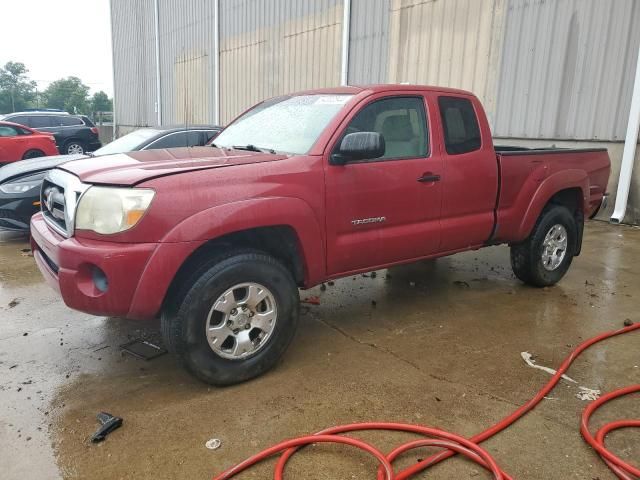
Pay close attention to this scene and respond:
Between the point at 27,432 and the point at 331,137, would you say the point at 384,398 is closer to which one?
the point at 331,137

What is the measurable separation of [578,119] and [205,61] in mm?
13177

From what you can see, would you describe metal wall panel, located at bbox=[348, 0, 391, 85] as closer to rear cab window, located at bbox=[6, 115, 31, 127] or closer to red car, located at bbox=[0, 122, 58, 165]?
red car, located at bbox=[0, 122, 58, 165]

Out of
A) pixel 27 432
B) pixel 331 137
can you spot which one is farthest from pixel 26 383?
pixel 331 137

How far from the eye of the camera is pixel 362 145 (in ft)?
10.7

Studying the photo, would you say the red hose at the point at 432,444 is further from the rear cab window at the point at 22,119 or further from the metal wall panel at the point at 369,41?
the rear cab window at the point at 22,119

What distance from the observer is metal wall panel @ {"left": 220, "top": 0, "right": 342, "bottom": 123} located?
12859mm

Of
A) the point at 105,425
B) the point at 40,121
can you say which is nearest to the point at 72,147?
the point at 40,121

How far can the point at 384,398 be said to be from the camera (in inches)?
118

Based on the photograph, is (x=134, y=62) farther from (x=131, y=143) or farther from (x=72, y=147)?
(x=131, y=143)

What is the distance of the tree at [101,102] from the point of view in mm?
80625

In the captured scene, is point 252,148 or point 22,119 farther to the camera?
point 22,119

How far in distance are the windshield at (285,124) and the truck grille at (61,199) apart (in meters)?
1.24

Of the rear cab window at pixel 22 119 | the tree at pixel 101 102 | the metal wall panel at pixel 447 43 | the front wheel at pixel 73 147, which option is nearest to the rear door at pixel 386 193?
the metal wall panel at pixel 447 43

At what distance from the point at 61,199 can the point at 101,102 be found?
8869 cm
